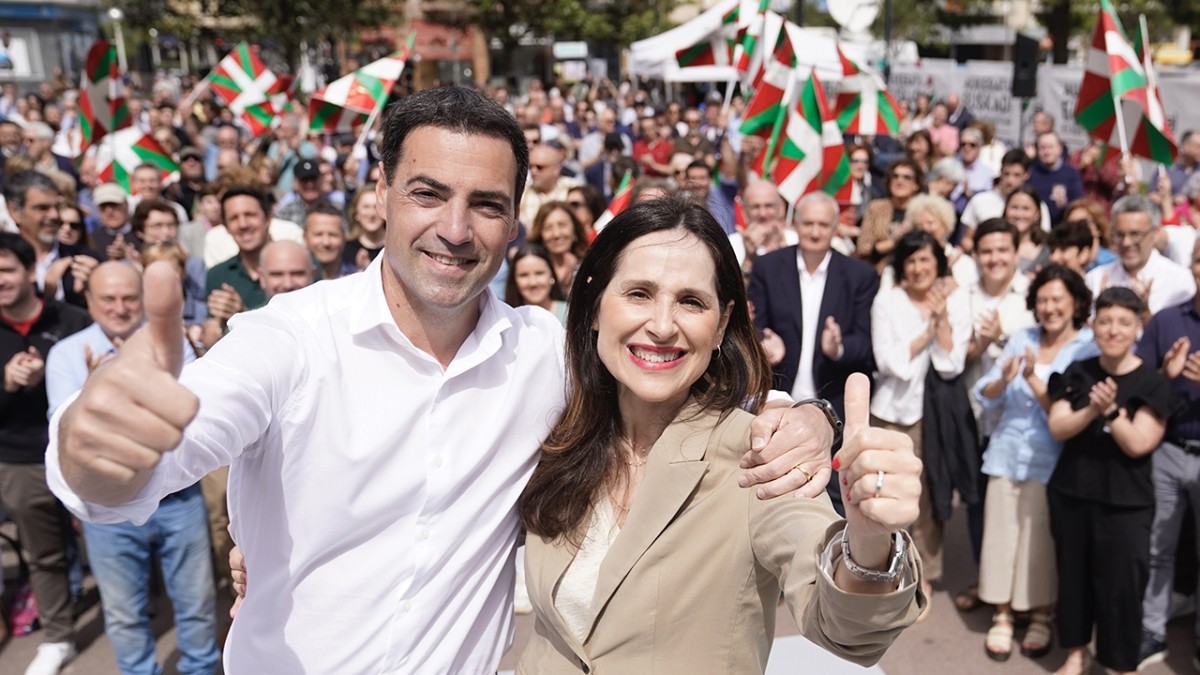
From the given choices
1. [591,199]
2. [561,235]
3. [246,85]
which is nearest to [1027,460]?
[561,235]

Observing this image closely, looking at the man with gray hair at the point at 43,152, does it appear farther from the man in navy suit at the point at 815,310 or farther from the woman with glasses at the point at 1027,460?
the woman with glasses at the point at 1027,460

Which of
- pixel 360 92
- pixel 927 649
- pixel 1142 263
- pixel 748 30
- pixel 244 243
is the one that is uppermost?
pixel 748 30

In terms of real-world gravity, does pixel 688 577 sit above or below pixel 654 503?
below

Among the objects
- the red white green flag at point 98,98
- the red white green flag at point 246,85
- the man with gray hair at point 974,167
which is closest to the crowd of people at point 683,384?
the red white green flag at point 98,98

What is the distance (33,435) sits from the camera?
4152 millimetres

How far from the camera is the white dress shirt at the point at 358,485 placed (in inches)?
68.7

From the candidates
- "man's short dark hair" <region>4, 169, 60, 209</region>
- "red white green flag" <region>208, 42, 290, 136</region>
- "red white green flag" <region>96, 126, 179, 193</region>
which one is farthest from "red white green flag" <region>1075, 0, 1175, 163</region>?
"red white green flag" <region>208, 42, 290, 136</region>

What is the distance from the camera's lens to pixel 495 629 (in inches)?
81.4

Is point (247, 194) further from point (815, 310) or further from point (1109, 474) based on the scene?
point (1109, 474)

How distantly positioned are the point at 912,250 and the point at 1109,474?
4.50 ft

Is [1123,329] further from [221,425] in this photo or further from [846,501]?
[221,425]

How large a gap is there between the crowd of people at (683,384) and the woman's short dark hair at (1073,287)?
15mm

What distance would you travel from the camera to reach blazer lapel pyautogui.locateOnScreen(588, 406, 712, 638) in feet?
6.17

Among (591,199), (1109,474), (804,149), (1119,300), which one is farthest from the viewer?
(591,199)
